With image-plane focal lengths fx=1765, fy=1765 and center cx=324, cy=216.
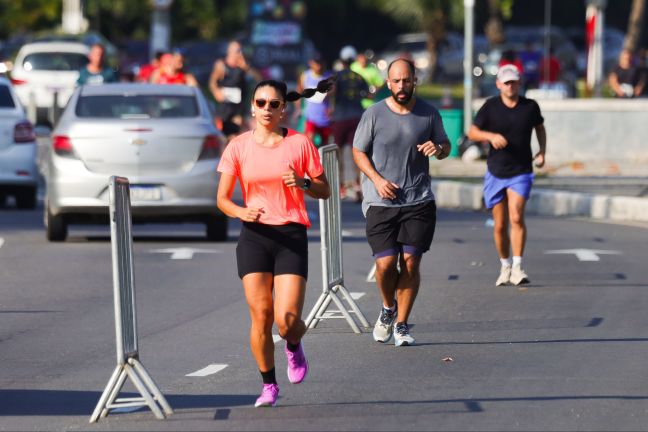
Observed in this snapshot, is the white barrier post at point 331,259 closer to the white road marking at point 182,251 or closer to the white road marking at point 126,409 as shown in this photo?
the white road marking at point 126,409

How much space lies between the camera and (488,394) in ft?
30.3

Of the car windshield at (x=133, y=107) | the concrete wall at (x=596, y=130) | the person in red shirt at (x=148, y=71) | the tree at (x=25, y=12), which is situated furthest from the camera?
the tree at (x=25, y=12)

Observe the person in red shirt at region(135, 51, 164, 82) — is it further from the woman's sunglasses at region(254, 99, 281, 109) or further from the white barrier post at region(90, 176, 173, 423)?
the white barrier post at region(90, 176, 173, 423)

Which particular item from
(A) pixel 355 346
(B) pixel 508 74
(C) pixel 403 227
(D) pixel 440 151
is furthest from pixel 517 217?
(A) pixel 355 346

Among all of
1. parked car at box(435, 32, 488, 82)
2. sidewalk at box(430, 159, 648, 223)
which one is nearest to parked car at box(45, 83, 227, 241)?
sidewalk at box(430, 159, 648, 223)

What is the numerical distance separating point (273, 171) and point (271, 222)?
254 millimetres

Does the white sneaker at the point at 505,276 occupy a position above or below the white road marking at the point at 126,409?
below

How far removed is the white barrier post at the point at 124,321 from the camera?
8375 millimetres

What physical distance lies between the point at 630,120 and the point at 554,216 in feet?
20.6

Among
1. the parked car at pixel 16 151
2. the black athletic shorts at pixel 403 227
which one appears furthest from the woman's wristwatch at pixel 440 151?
the parked car at pixel 16 151

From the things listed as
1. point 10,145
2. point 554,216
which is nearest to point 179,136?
point 10,145

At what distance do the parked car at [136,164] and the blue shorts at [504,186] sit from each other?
3.49 metres

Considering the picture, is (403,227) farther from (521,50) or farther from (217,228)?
(521,50)

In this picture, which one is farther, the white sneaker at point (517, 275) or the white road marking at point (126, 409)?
the white sneaker at point (517, 275)
